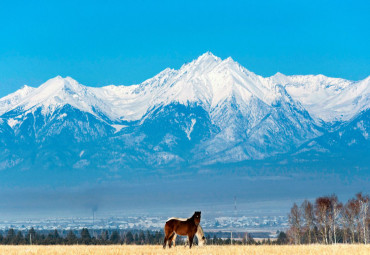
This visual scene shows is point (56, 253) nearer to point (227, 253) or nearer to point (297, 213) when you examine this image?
point (227, 253)

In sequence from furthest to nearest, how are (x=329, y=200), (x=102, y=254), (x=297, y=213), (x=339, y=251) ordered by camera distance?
(x=297, y=213)
(x=329, y=200)
(x=339, y=251)
(x=102, y=254)

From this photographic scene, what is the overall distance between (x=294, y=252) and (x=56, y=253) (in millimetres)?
11907

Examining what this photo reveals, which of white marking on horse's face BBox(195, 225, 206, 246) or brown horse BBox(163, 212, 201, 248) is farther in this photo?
white marking on horse's face BBox(195, 225, 206, 246)

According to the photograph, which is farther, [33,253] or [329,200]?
[329,200]

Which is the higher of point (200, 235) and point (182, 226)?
point (182, 226)

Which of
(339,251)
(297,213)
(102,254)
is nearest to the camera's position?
(102,254)

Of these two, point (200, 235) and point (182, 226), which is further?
point (200, 235)

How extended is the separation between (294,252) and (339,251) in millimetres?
2455

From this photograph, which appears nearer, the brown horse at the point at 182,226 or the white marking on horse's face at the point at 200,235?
the brown horse at the point at 182,226

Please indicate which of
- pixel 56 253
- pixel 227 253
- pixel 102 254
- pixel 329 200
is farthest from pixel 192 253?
pixel 329 200

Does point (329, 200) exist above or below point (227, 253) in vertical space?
above

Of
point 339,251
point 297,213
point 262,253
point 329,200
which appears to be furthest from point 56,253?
point 297,213

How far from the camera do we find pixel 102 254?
3438 centimetres

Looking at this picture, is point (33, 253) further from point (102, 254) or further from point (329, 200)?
point (329, 200)
